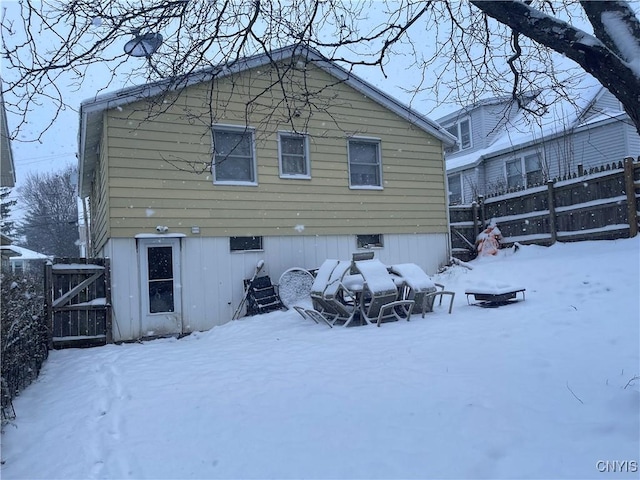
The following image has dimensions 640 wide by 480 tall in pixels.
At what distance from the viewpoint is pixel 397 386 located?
4.49 m

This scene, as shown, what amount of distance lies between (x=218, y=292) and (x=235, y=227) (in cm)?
142

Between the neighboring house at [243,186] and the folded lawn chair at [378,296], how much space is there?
8.27 ft

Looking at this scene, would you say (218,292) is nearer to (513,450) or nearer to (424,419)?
(424,419)

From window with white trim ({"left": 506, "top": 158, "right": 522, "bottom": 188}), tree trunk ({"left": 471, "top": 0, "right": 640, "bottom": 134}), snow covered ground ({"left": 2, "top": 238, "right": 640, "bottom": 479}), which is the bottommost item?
snow covered ground ({"left": 2, "top": 238, "right": 640, "bottom": 479})

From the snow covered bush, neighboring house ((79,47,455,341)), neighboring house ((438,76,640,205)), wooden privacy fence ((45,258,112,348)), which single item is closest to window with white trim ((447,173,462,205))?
neighboring house ((438,76,640,205))

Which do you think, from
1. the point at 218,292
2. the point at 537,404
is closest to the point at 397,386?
the point at 537,404

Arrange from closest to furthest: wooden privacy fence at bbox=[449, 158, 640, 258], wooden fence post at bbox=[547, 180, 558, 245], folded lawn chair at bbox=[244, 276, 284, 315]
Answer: wooden privacy fence at bbox=[449, 158, 640, 258] < folded lawn chair at bbox=[244, 276, 284, 315] < wooden fence post at bbox=[547, 180, 558, 245]

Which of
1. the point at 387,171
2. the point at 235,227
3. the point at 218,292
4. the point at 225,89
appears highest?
the point at 225,89

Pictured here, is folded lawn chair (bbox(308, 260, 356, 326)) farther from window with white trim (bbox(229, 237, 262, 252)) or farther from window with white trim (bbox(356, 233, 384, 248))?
window with white trim (bbox(356, 233, 384, 248))

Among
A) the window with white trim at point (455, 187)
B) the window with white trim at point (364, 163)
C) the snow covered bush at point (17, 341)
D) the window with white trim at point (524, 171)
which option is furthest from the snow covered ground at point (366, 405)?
the window with white trim at point (455, 187)

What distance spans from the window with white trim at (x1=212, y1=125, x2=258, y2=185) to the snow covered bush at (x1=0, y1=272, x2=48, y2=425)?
432 cm

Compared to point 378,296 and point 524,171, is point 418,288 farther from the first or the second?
point 524,171

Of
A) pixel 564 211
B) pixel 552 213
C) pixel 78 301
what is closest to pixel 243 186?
pixel 78 301

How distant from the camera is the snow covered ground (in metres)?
3.10
